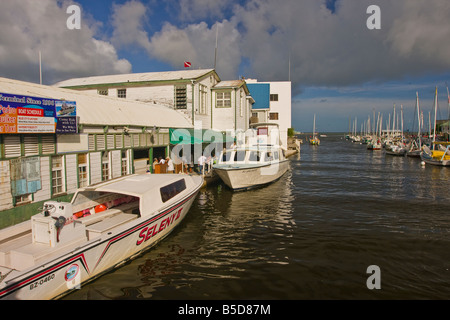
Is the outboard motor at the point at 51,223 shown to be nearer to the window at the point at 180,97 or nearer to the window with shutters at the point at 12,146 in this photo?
the window with shutters at the point at 12,146

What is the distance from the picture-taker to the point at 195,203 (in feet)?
53.0

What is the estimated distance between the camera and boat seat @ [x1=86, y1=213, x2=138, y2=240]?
26.1 feet

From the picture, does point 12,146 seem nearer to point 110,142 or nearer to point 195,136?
point 110,142

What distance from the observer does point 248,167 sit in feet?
61.6

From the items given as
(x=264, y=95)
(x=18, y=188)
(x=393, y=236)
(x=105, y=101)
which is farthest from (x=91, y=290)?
(x=264, y=95)

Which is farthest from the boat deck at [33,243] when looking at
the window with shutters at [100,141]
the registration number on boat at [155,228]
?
the window with shutters at [100,141]

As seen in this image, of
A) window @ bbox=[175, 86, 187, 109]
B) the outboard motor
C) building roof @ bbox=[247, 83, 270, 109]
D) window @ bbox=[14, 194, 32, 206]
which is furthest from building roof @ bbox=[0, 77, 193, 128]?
building roof @ bbox=[247, 83, 270, 109]

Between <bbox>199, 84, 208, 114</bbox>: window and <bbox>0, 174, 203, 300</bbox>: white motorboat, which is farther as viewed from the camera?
<bbox>199, 84, 208, 114</bbox>: window

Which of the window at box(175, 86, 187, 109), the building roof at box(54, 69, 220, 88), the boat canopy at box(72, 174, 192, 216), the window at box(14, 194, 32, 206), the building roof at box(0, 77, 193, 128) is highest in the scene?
the building roof at box(54, 69, 220, 88)

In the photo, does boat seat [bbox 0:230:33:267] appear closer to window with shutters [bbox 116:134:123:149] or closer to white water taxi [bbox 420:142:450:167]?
window with shutters [bbox 116:134:123:149]

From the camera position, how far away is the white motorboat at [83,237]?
19.8 ft

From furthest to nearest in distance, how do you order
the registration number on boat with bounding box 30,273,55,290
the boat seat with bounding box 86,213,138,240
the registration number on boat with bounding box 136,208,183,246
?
the registration number on boat with bounding box 136,208,183,246 < the boat seat with bounding box 86,213,138,240 < the registration number on boat with bounding box 30,273,55,290

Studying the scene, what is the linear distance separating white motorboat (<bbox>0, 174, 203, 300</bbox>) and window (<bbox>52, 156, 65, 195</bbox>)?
7.81ft
